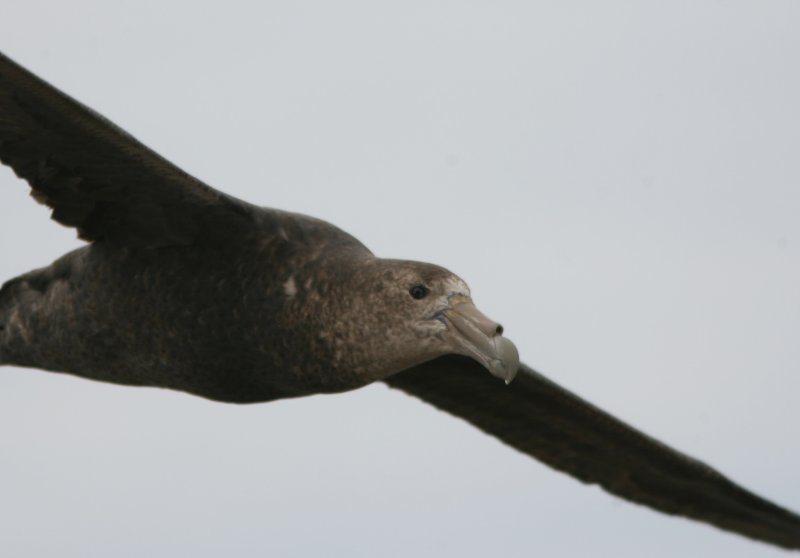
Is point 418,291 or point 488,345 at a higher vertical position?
point 418,291

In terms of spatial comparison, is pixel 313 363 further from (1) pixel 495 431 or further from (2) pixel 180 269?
(1) pixel 495 431

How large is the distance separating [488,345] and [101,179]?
3.03 metres

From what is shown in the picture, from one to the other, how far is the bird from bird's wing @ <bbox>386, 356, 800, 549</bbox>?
6.39 ft

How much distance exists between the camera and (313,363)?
12859 mm

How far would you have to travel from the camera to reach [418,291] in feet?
41.4

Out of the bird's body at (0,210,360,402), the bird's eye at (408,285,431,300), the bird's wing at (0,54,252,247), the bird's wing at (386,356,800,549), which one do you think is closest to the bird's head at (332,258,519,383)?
the bird's eye at (408,285,431,300)

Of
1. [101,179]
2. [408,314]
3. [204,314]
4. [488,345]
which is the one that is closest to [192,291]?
[204,314]

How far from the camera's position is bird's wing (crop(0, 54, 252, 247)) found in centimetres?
1278

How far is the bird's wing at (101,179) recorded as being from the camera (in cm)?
1278

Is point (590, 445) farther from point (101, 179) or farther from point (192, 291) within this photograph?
point (101, 179)

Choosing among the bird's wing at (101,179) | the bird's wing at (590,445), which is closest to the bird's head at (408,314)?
the bird's wing at (101,179)

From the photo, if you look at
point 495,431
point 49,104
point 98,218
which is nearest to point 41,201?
point 98,218

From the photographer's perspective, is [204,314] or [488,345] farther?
[204,314]

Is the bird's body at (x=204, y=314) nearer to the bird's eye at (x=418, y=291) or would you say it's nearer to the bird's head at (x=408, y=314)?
the bird's head at (x=408, y=314)
